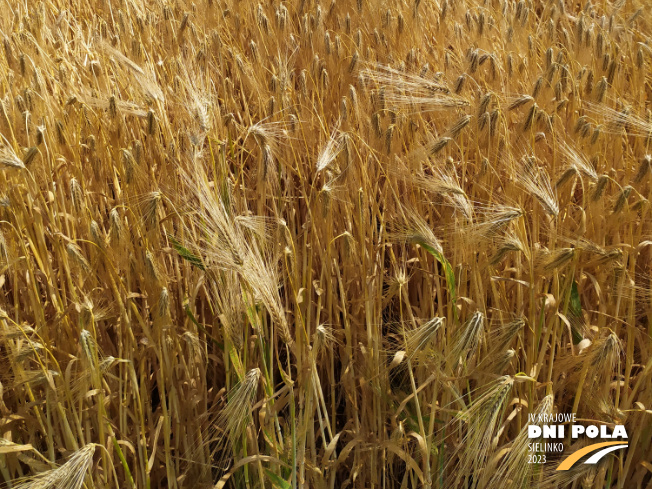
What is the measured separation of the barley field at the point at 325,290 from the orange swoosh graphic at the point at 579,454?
0.07ft

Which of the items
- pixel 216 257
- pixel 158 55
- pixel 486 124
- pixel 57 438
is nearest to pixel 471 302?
pixel 486 124

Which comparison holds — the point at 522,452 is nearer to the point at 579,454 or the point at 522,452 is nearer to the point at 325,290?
the point at 579,454

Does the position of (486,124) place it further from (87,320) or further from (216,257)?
(87,320)

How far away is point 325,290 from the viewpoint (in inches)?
52.4

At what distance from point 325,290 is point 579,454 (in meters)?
0.58

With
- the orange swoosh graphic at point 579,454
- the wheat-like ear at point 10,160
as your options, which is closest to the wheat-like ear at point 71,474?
the wheat-like ear at point 10,160

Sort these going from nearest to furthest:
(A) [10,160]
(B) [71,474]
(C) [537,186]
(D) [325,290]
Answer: (B) [71,474]
(A) [10,160]
(C) [537,186]
(D) [325,290]

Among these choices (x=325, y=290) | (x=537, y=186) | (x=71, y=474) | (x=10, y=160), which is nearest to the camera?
(x=71, y=474)

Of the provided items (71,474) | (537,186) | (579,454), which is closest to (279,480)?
(71,474)

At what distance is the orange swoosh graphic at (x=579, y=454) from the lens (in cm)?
112

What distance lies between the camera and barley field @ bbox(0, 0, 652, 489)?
3.42 ft

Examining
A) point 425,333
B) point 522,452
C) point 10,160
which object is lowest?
point 522,452

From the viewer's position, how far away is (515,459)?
0.99 m

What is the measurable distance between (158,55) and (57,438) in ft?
3.86
